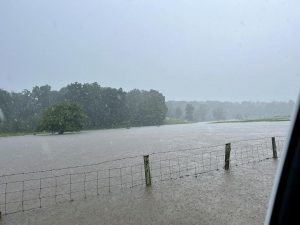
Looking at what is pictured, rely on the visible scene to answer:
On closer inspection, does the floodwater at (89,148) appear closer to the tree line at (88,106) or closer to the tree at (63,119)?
the tree at (63,119)

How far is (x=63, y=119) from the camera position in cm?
9200

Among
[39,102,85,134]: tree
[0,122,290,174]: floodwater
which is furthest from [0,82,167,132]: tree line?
[0,122,290,174]: floodwater

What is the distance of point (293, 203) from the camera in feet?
5.56

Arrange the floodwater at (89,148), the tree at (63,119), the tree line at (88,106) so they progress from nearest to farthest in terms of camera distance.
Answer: the floodwater at (89,148)
the tree at (63,119)
the tree line at (88,106)

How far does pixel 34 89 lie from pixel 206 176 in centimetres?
13126

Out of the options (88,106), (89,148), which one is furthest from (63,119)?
(89,148)

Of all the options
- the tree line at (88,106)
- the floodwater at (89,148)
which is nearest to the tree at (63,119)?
the tree line at (88,106)

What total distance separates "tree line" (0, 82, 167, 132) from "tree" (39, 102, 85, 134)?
35.3 ft

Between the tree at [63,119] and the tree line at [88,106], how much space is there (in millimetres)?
10764

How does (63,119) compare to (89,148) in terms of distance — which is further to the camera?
(63,119)

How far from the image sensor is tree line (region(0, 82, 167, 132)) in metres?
114

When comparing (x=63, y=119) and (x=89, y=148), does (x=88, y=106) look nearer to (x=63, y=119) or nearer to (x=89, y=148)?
(x=63, y=119)

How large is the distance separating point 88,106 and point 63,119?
2639cm

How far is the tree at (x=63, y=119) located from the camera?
92000 mm
